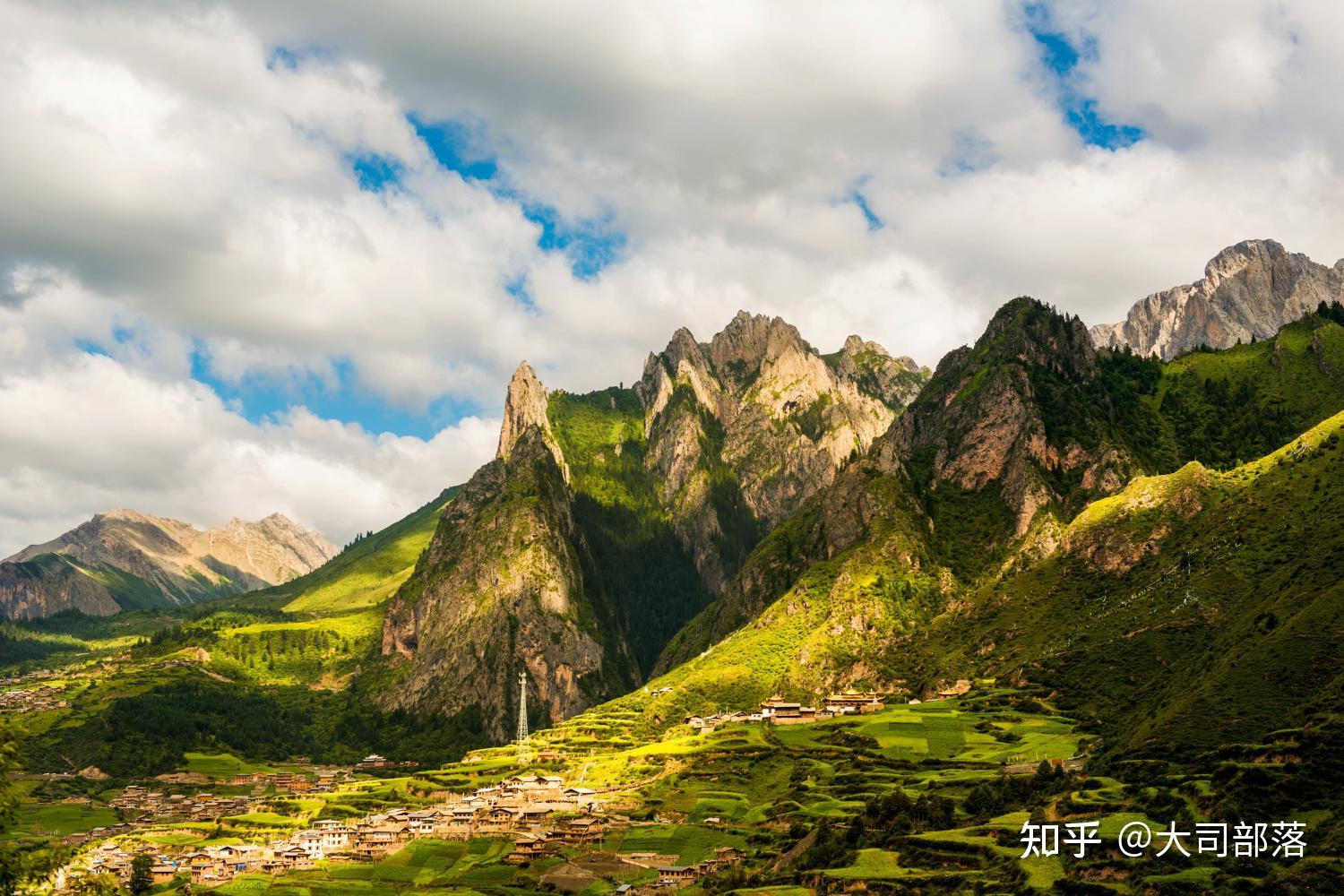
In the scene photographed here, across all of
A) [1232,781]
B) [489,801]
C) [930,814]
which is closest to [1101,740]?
[930,814]

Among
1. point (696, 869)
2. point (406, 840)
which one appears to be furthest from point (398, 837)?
point (696, 869)

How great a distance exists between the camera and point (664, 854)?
139 meters

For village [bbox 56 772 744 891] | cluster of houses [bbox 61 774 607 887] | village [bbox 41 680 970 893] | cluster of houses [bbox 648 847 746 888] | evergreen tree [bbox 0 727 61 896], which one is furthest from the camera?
cluster of houses [bbox 61 774 607 887]

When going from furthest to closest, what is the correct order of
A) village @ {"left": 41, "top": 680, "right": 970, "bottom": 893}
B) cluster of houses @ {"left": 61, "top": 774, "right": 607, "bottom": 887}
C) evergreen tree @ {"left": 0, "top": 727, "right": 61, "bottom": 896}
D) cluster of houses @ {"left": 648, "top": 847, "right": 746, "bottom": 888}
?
1. cluster of houses @ {"left": 61, "top": 774, "right": 607, "bottom": 887}
2. village @ {"left": 41, "top": 680, "right": 970, "bottom": 893}
3. cluster of houses @ {"left": 648, "top": 847, "right": 746, "bottom": 888}
4. evergreen tree @ {"left": 0, "top": 727, "right": 61, "bottom": 896}

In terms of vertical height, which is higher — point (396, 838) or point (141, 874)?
point (396, 838)

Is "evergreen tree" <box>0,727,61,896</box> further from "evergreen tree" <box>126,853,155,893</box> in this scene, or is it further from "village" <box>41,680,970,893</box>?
"evergreen tree" <box>126,853,155,893</box>

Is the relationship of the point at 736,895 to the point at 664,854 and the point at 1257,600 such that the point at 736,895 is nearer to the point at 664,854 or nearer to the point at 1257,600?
the point at 664,854

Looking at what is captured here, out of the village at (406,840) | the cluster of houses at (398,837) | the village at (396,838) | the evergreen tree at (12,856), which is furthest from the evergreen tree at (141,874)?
the evergreen tree at (12,856)

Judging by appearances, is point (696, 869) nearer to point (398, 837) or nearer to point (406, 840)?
point (406, 840)

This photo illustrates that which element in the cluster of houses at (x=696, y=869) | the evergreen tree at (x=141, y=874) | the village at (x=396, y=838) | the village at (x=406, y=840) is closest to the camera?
the cluster of houses at (x=696, y=869)

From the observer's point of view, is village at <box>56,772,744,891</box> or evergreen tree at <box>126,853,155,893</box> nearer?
evergreen tree at <box>126,853,155,893</box>

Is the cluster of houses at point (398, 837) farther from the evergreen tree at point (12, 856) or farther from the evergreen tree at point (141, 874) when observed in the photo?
the evergreen tree at point (12, 856)

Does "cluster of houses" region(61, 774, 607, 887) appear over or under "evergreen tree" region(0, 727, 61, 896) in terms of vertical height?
under

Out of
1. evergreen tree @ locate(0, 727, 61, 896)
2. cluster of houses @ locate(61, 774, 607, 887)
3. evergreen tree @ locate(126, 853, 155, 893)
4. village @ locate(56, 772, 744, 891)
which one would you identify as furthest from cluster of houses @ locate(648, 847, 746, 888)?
evergreen tree @ locate(0, 727, 61, 896)
